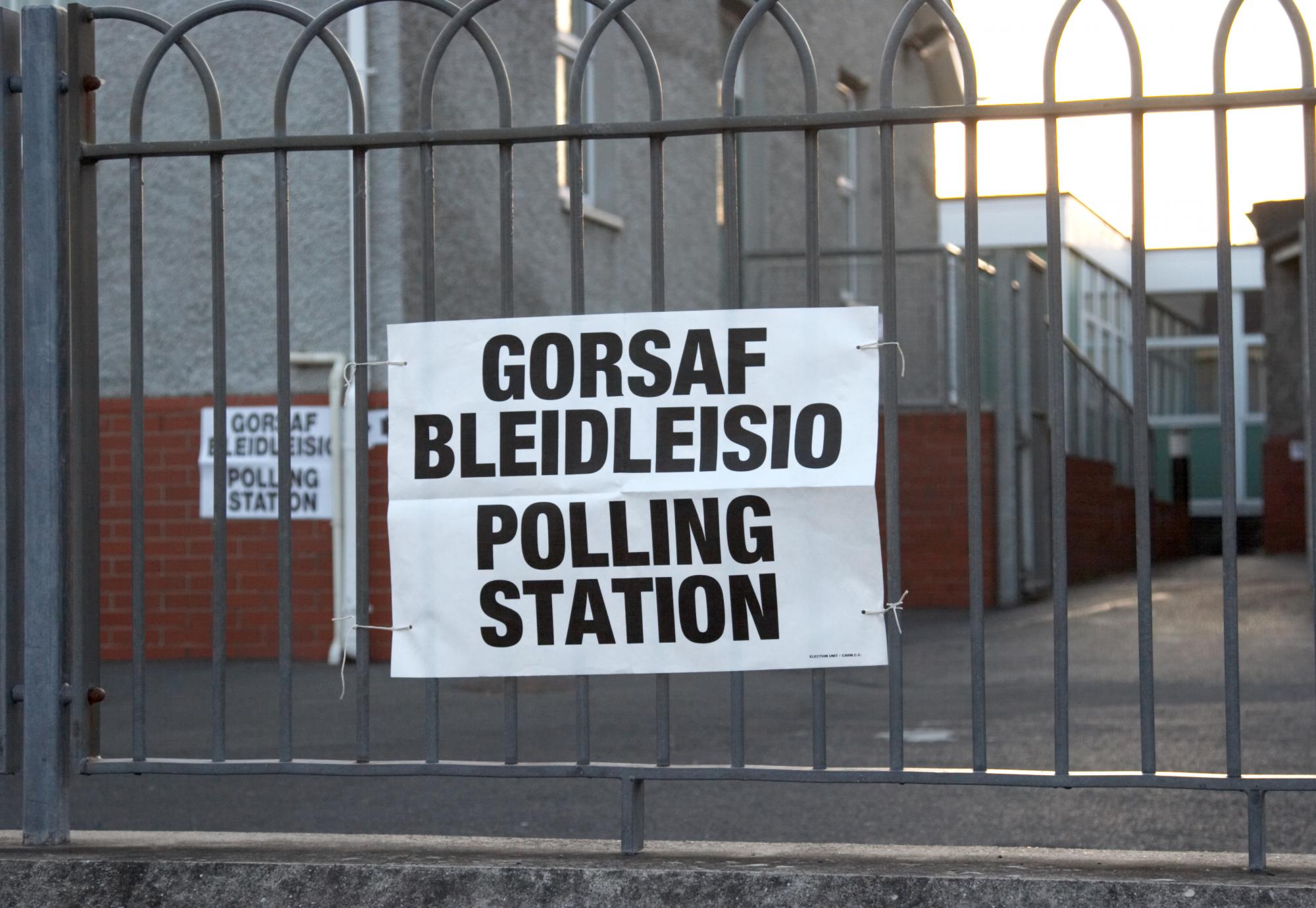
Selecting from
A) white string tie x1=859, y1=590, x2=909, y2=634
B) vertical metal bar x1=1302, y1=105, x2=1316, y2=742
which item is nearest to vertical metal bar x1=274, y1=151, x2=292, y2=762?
white string tie x1=859, y1=590, x2=909, y2=634

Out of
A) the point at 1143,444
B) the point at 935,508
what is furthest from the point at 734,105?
the point at 935,508

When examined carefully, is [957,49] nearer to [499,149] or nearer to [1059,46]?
[1059,46]

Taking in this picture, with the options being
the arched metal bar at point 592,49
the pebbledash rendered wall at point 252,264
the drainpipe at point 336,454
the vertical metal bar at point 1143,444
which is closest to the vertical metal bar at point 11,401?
the arched metal bar at point 592,49

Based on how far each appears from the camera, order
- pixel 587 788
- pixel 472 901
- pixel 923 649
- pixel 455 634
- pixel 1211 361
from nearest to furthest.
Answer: pixel 472 901
pixel 455 634
pixel 587 788
pixel 923 649
pixel 1211 361

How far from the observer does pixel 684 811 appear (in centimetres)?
525

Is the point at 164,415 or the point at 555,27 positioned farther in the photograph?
the point at 555,27

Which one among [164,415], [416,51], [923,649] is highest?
[416,51]

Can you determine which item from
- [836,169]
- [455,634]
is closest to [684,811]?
[455,634]

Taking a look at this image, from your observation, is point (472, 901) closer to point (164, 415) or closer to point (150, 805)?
point (150, 805)

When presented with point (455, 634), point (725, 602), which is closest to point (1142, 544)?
point (725, 602)

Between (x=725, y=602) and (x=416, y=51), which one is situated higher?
(x=416, y=51)

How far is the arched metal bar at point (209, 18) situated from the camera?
3.21 meters

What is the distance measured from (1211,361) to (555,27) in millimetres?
29098

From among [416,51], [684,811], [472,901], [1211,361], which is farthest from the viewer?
[1211,361]
